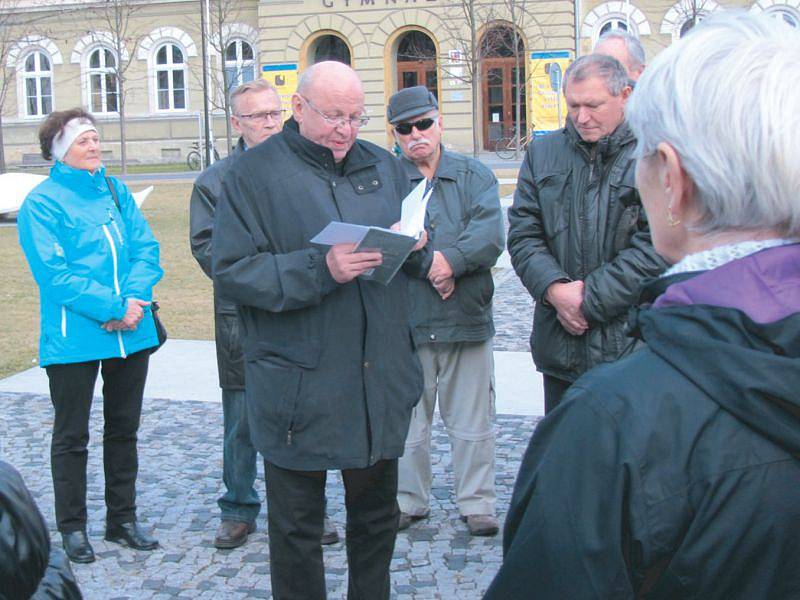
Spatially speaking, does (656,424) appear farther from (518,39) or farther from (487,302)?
(518,39)

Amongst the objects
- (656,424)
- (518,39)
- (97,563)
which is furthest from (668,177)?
(518,39)

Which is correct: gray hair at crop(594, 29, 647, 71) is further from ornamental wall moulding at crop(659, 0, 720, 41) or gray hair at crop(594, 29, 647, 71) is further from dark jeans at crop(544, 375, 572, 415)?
ornamental wall moulding at crop(659, 0, 720, 41)

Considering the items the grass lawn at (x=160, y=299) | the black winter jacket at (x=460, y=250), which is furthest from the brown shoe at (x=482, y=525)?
the grass lawn at (x=160, y=299)

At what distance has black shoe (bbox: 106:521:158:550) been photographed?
14.9 ft

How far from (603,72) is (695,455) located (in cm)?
288

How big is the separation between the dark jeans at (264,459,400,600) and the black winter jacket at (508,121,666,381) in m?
0.92

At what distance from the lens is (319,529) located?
3.46 m

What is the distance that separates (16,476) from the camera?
1.90 meters

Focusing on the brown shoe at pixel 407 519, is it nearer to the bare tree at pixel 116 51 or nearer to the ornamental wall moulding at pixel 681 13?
the ornamental wall moulding at pixel 681 13

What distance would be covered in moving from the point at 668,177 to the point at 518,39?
3586 cm

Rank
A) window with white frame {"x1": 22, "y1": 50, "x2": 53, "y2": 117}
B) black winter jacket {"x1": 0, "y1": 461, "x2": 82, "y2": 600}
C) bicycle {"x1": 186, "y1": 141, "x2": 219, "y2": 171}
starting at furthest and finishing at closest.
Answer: window with white frame {"x1": 22, "y1": 50, "x2": 53, "y2": 117}, bicycle {"x1": 186, "y1": 141, "x2": 219, "y2": 171}, black winter jacket {"x1": 0, "y1": 461, "x2": 82, "y2": 600}

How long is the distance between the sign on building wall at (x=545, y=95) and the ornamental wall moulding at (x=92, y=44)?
15.4 m

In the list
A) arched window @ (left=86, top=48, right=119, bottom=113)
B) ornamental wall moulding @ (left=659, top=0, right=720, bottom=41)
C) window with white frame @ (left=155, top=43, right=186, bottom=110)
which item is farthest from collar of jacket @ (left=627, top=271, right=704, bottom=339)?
arched window @ (left=86, top=48, right=119, bottom=113)

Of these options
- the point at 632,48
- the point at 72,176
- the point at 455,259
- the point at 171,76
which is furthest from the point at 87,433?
the point at 171,76
